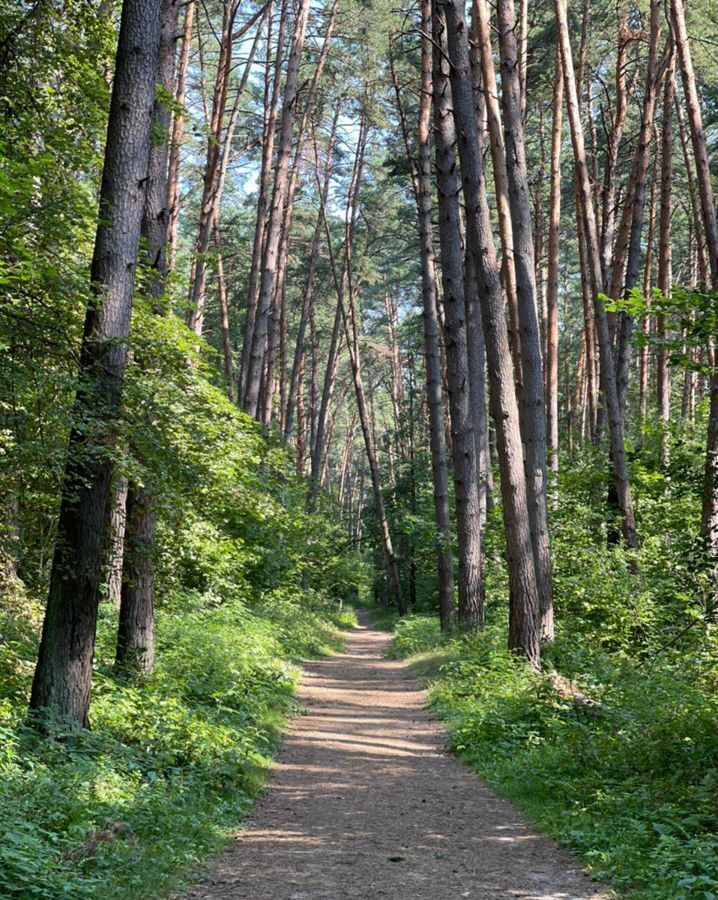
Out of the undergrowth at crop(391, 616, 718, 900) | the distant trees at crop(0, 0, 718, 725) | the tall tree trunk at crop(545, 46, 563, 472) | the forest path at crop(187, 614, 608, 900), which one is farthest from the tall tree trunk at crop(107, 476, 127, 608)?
the tall tree trunk at crop(545, 46, 563, 472)

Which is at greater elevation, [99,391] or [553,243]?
[553,243]

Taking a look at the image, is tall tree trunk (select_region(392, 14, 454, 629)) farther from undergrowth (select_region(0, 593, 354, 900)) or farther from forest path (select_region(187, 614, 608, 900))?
forest path (select_region(187, 614, 608, 900))

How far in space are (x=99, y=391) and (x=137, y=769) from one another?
2820 millimetres

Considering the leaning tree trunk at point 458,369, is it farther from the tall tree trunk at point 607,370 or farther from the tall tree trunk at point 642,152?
the tall tree trunk at point 642,152

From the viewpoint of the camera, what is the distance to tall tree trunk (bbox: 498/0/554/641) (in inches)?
A: 446

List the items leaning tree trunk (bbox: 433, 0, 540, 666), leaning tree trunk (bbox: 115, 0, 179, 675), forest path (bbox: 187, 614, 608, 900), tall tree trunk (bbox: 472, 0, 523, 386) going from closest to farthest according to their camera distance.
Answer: forest path (bbox: 187, 614, 608, 900) < leaning tree trunk (bbox: 115, 0, 179, 675) < leaning tree trunk (bbox: 433, 0, 540, 666) < tall tree trunk (bbox: 472, 0, 523, 386)

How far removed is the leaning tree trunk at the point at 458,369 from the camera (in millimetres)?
13125

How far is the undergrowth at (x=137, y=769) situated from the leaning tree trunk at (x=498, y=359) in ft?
10.8

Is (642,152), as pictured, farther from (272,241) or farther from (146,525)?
(146,525)

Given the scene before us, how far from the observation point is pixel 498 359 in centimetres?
1026

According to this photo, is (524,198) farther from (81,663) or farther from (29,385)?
(81,663)

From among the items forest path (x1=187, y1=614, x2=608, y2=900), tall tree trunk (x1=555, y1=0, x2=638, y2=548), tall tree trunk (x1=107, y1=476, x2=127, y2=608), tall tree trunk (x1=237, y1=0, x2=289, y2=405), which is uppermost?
tall tree trunk (x1=237, y1=0, x2=289, y2=405)

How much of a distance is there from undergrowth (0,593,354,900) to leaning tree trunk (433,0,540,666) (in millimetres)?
3301

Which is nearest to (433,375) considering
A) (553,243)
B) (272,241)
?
(553,243)
